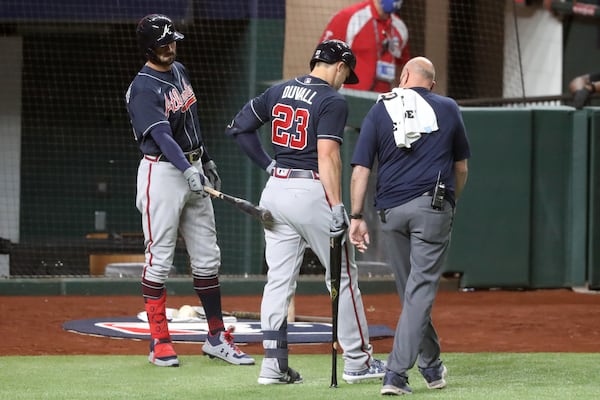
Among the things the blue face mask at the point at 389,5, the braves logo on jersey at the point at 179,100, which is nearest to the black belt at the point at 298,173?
the braves logo on jersey at the point at 179,100

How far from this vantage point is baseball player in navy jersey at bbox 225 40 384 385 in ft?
21.8

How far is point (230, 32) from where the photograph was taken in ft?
46.0

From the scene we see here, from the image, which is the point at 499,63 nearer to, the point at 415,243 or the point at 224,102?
the point at 224,102

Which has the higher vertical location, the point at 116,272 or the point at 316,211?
the point at 316,211

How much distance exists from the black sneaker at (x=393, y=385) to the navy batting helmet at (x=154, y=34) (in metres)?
2.62

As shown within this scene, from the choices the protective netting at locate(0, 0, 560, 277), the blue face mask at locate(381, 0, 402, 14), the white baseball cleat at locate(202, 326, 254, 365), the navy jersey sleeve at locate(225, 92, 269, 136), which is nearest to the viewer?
the navy jersey sleeve at locate(225, 92, 269, 136)

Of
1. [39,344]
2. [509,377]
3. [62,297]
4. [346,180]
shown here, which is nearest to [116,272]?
[62,297]

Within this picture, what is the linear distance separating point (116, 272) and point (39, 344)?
379cm

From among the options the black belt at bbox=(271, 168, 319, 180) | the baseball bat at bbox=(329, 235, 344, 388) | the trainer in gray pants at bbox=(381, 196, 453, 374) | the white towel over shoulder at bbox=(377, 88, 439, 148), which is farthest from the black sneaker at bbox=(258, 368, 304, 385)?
the white towel over shoulder at bbox=(377, 88, 439, 148)

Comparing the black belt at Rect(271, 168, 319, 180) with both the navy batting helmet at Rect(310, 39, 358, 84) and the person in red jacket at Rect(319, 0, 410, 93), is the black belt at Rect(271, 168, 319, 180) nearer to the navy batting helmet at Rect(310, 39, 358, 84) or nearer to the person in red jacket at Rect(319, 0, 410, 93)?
the navy batting helmet at Rect(310, 39, 358, 84)

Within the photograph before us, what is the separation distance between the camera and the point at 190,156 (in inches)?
304

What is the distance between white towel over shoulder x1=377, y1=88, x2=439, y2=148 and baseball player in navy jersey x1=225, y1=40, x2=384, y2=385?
379mm

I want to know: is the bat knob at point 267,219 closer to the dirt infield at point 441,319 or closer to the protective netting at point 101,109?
the dirt infield at point 441,319

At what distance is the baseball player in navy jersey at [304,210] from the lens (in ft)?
21.8
